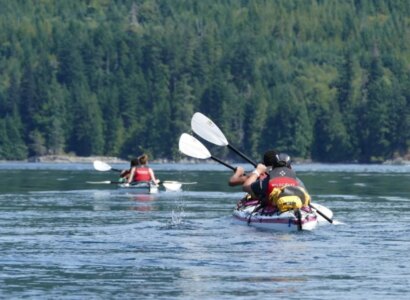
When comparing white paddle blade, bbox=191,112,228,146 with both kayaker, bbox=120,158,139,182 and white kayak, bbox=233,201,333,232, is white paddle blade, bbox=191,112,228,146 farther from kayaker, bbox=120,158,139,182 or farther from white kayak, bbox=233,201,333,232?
kayaker, bbox=120,158,139,182

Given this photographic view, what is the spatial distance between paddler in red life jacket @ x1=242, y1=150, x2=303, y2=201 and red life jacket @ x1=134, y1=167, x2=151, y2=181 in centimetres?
2570

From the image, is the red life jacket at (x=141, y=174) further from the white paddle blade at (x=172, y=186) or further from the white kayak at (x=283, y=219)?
the white kayak at (x=283, y=219)

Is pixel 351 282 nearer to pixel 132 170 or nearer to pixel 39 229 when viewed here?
pixel 39 229

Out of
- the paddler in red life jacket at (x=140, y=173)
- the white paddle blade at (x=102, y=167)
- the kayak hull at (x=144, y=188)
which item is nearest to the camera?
the kayak hull at (x=144, y=188)

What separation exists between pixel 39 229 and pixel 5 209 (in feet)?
33.2

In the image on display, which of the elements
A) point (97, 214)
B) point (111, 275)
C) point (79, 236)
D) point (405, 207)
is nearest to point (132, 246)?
point (79, 236)

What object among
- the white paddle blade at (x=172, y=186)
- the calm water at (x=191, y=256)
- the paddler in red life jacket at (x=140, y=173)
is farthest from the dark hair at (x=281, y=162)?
the paddler in red life jacket at (x=140, y=173)

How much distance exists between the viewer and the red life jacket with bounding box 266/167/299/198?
3609 cm

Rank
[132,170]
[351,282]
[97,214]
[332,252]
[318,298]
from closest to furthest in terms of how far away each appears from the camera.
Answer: [318,298]
[351,282]
[332,252]
[97,214]
[132,170]

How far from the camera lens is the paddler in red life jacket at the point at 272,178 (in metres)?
36.2

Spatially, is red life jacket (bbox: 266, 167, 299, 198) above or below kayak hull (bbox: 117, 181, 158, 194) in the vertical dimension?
above

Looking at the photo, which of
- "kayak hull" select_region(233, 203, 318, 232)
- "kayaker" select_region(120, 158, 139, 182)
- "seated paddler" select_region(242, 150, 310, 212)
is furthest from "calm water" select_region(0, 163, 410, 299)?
"kayaker" select_region(120, 158, 139, 182)

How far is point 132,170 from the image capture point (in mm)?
63250

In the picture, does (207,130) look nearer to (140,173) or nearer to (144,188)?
(144,188)
